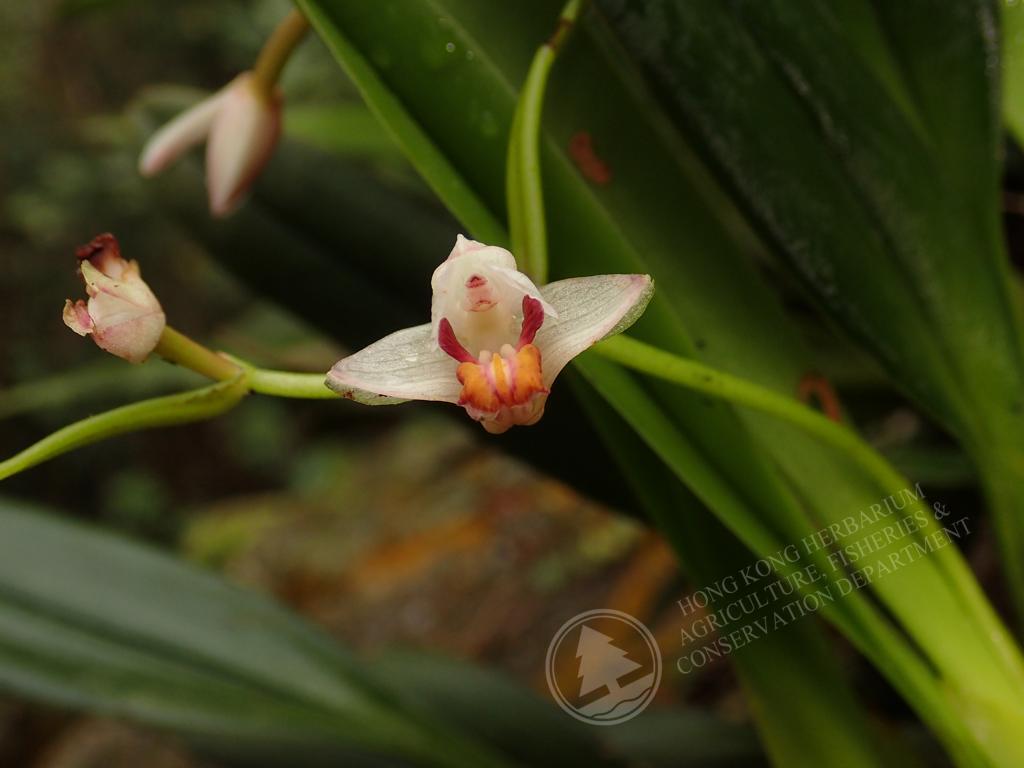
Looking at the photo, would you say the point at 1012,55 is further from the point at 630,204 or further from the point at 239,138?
the point at 239,138

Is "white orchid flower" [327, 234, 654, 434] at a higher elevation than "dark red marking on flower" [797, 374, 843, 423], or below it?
below

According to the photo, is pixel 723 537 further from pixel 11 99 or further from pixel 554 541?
pixel 11 99

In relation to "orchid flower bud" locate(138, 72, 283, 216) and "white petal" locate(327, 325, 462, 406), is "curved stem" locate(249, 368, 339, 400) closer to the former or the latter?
"white petal" locate(327, 325, 462, 406)

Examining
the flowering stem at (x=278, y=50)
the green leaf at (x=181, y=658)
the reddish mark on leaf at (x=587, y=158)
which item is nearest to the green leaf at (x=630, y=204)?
the reddish mark on leaf at (x=587, y=158)

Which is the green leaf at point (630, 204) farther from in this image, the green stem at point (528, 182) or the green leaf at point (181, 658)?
the green leaf at point (181, 658)

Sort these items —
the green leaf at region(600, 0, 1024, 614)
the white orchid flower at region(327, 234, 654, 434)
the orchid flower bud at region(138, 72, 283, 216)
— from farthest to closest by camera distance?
the orchid flower bud at region(138, 72, 283, 216)
the green leaf at region(600, 0, 1024, 614)
the white orchid flower at region(327, 234, 654, 434)

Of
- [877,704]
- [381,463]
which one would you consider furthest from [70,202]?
[877,704]
